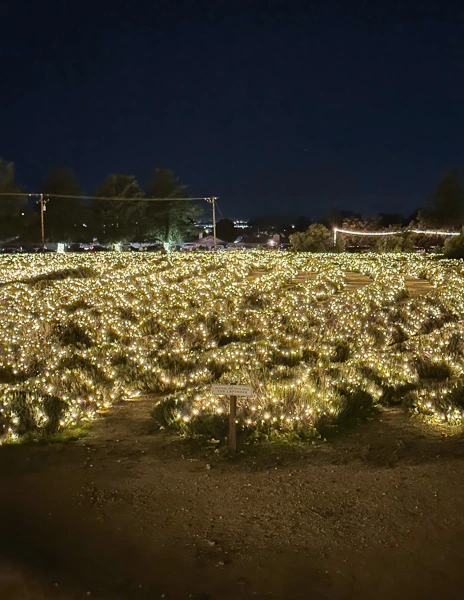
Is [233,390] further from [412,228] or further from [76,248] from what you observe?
[76,248]

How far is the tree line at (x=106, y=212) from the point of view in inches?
2502

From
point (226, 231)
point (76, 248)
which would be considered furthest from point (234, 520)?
point (226, 231)

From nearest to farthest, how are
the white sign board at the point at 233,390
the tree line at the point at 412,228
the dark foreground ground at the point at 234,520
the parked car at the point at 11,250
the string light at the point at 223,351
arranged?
the dark foreground ground at the point at 234,520, the white sign board at the point at 233,390, the string light at the point at 223,351, the tree line at the point at 412,228, the parked car at the point at 11,250

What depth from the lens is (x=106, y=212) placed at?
6819 cm

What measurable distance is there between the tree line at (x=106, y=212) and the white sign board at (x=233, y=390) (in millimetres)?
56053

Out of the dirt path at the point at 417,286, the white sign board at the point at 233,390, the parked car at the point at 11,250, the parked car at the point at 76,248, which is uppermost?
the white sign board at the point at 233,390

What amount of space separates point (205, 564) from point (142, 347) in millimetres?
6627

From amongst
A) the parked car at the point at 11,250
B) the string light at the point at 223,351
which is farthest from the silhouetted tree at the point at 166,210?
the string light at the point at 223,351

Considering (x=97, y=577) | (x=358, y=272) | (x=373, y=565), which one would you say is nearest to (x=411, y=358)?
(x=373, y=565)

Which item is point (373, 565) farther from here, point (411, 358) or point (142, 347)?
point (142, 347)

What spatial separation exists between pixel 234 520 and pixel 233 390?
113 centimetres

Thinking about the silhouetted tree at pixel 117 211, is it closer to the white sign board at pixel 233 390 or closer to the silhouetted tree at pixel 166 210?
the silhouetted tree at pixel 166 210

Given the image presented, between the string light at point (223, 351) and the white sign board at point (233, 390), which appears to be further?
the string light at point (223, 351)

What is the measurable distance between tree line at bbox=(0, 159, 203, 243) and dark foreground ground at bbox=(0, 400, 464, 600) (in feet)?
183
